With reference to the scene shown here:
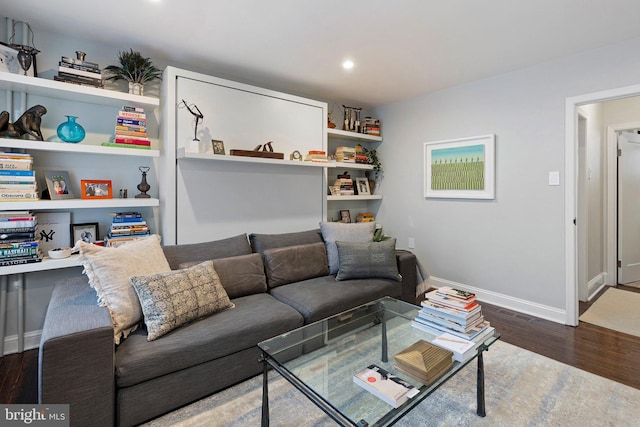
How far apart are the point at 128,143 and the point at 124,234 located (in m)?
0.74

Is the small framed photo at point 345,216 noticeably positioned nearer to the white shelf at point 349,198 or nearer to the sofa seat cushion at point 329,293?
the white shelf at point 349,198

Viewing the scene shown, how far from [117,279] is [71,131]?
51.8 inches

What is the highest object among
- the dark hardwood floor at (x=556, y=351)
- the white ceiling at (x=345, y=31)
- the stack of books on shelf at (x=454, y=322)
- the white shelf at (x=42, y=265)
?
the white ceiling at (x=345, y=31)

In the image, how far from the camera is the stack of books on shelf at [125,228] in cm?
246

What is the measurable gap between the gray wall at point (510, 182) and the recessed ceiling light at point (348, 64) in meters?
1.36

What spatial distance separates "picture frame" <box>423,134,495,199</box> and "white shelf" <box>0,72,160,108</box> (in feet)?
10.0

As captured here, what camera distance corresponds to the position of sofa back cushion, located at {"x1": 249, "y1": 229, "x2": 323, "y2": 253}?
2859 millimetres

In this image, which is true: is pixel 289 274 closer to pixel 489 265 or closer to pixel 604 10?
pixel 489 265

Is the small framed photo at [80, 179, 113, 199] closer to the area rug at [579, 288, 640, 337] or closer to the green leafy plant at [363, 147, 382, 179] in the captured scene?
the green leafy plant at [363, 147, 382, 179]

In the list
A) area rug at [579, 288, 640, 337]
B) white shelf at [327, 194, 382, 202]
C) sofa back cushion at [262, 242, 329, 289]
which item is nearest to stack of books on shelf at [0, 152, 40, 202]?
sofa back cushion at [262, 242, 329, 289]

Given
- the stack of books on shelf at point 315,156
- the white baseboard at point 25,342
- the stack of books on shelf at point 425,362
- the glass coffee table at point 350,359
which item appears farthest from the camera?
the stack of books on shelf at point 315,156

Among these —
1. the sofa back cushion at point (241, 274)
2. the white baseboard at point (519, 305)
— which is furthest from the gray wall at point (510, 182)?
the sofa back cushion at point (241, 274)

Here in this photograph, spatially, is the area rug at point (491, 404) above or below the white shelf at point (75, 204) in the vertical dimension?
below

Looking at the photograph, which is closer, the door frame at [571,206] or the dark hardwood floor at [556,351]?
the dark hardwood floor at [556,351]
